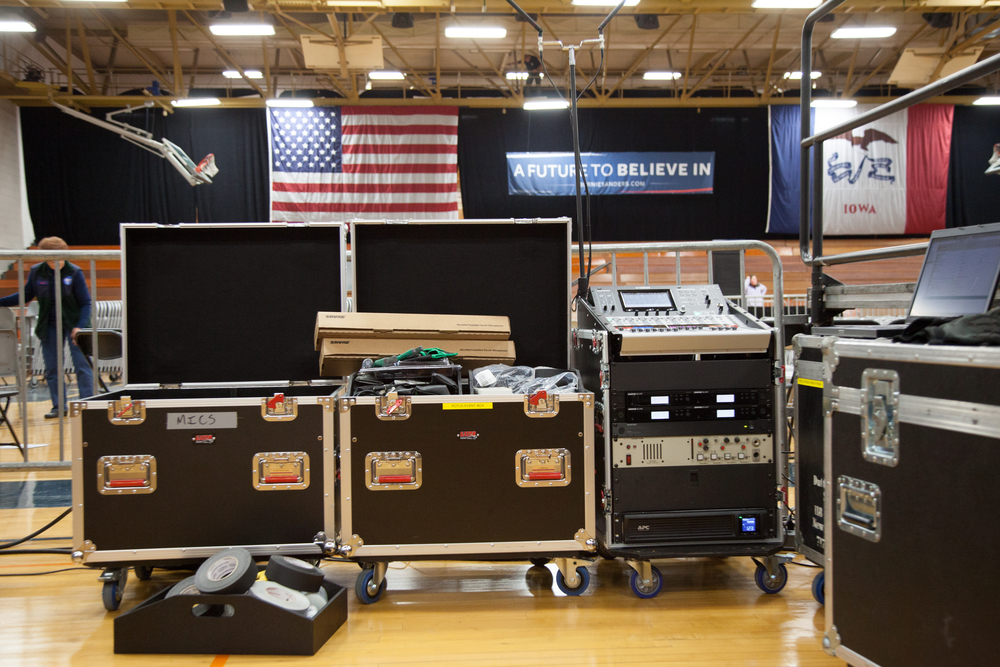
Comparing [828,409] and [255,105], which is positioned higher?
[255,105]

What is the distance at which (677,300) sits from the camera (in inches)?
103

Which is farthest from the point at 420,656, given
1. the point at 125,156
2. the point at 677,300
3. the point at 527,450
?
the point at 125,156

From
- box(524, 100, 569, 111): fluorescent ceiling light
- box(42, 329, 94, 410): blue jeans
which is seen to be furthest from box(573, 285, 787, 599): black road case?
box(524, 100, 569, 111): fluorescent ceiling light

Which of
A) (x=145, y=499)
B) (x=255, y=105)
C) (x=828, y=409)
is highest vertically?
(x=255, y=105)

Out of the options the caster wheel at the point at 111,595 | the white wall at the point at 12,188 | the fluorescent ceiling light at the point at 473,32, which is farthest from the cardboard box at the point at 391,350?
the white wall at the point at 12,188

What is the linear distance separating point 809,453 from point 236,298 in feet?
8.30

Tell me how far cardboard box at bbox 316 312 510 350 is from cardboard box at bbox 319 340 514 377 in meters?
0.03

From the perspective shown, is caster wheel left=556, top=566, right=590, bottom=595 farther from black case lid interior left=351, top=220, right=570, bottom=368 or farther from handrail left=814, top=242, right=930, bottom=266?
handrail left=814, top=242, right=930, bottom=266

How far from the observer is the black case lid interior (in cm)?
290

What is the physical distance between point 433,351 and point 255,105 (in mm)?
11885

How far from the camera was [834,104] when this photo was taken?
1228 centimetres

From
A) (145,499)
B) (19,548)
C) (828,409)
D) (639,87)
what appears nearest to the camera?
(828,409)

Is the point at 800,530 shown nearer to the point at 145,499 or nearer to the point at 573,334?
the point at 573,334

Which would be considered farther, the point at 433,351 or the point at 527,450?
the point at 433,351
